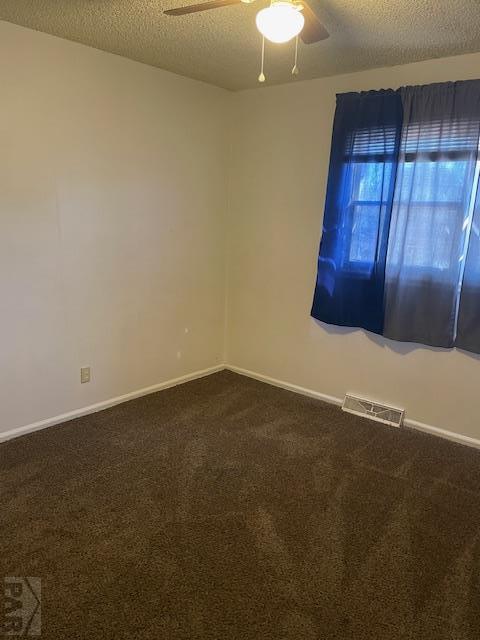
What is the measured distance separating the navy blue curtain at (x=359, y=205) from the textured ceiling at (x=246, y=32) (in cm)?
30

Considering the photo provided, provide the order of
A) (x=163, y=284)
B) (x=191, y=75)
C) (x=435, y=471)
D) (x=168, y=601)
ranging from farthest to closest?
(x=163, y=284)
(x=191, y=75)
(x=435, y=471)
(x=168, y=601)

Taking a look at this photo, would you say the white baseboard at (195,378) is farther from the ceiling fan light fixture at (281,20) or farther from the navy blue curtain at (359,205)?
the ceiling fan light fixture at (281,20)

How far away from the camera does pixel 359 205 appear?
10.7ft

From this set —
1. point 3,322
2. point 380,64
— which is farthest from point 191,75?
point 3,322

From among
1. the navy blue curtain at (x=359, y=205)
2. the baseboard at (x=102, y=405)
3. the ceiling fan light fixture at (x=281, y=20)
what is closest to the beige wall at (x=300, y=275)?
the navy blue curtain at (x=359, y=205)

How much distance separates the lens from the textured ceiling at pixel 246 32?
87.4 inches

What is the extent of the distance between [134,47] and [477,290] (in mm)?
2590

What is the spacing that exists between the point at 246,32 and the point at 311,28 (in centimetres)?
71

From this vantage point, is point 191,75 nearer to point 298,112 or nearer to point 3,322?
point 298,112

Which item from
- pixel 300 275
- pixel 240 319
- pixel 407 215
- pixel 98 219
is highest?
pixel 407 215

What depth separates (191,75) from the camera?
3455mm

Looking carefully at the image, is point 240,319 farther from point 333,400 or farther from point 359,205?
point 359,205

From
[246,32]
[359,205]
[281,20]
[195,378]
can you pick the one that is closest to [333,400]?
[195,378]

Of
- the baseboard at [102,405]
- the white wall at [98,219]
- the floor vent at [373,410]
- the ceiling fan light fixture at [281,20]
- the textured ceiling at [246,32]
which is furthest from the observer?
the floor vent at [373,410]
